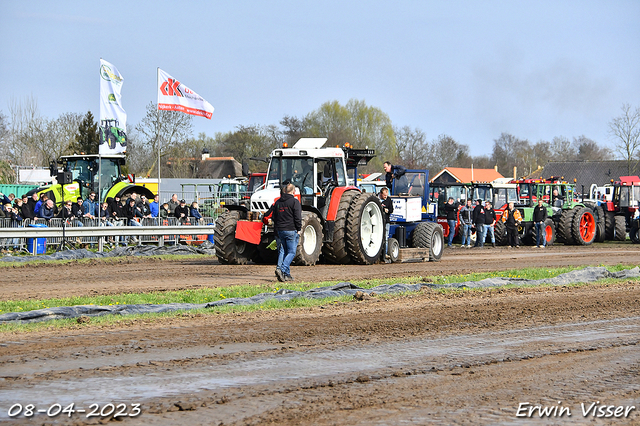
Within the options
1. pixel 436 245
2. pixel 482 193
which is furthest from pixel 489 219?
pixel 436 245

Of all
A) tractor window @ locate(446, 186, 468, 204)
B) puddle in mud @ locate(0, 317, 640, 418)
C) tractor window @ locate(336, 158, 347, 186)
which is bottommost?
puddle in mud @ locate(0, 317, 640, 418)

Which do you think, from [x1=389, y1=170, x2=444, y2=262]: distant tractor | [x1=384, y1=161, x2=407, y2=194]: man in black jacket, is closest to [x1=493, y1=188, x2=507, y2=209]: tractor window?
[x1=389, y1=170, x2=444, y2=262]: distant tractor

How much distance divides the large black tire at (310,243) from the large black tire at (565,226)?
47.9 feet

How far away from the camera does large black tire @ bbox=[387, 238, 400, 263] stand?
18250mm

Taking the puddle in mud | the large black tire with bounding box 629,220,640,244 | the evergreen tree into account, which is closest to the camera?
the puddle in mud

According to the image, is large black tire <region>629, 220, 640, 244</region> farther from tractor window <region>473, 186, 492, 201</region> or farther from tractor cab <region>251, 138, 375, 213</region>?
tractor cab <region>251, 138, 375, 213</region>

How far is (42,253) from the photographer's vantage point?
19922 millimetres

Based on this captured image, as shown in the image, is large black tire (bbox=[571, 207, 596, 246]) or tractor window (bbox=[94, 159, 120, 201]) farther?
large black tire (bbox=[571, 207, 596, 246])

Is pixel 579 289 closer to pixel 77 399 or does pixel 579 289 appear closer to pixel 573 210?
pixel 77 399

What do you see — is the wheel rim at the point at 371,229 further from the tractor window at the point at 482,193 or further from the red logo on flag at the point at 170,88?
the tractor window at the point at 482,193

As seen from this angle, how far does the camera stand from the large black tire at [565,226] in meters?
27.5

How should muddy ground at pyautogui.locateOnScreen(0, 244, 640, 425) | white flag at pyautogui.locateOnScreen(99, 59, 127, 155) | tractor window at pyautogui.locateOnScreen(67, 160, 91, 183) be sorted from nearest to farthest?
1. muddy ground at pyautogui.locateOnScreen(0, 244, 640, 425)
2. white flag at pyautogui.locateOnScreen(99, 59, 127, 155)
3. tractor window at pyautogui.locateOnScreen(67, 160, 91, 183)

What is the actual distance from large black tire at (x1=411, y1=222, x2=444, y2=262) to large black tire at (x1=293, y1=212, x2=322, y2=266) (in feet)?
12.6

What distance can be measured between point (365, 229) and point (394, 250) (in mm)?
1347
